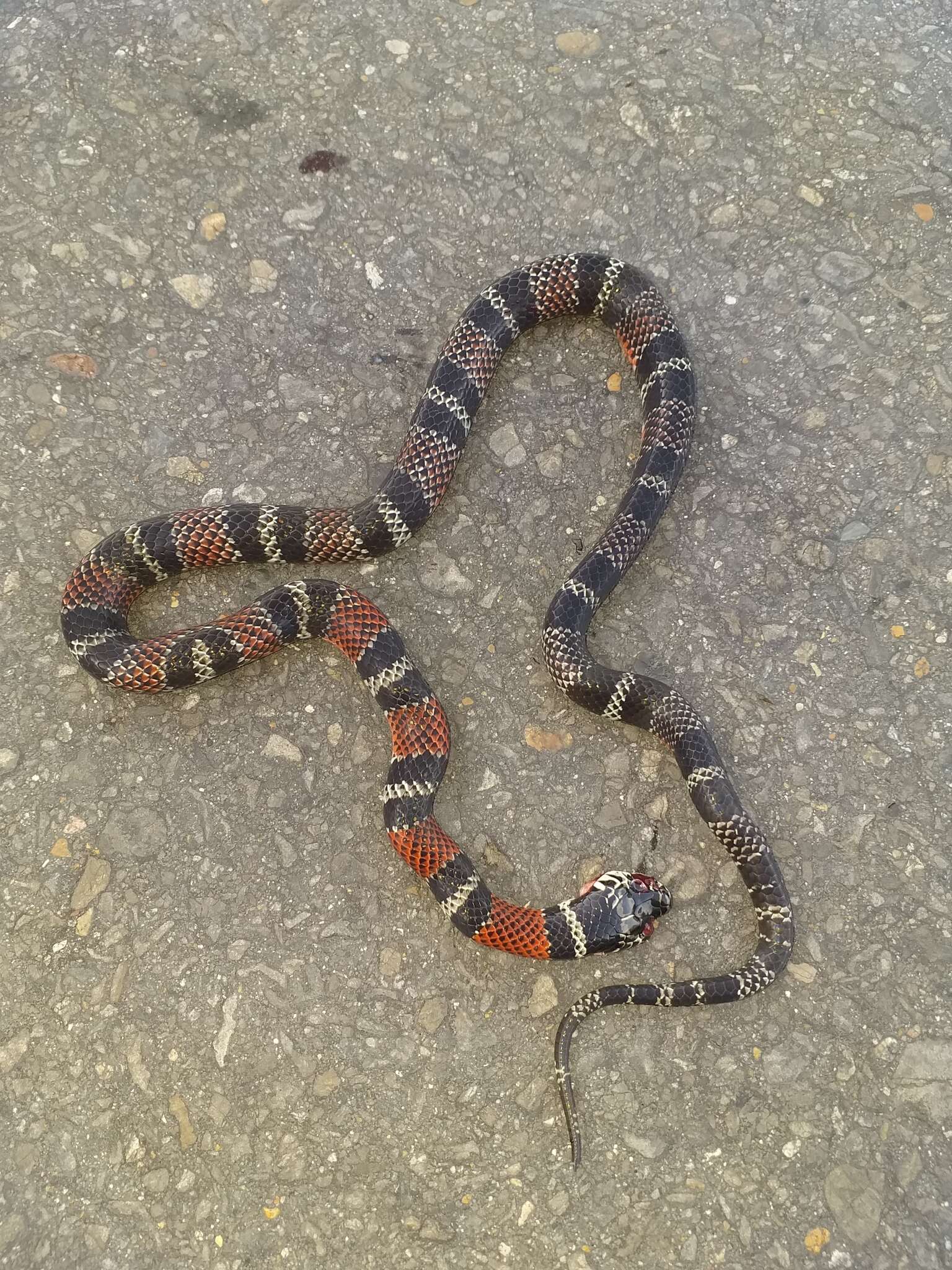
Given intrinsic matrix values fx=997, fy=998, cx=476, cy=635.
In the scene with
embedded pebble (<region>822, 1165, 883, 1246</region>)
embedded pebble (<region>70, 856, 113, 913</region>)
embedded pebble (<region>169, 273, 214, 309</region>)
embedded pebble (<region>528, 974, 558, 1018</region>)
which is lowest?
embedded pebble (<region>70, 856, 113, 913</region>)

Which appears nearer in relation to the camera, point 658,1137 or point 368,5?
point 658,1137

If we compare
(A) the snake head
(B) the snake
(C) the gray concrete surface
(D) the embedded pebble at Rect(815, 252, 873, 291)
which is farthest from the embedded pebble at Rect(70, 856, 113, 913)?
(D) the embedded pebble at Rect(815, 252, 873, 291)

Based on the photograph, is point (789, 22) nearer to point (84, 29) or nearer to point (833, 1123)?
point (84, 29)

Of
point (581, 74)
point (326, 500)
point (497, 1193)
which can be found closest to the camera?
point (497, 1193)

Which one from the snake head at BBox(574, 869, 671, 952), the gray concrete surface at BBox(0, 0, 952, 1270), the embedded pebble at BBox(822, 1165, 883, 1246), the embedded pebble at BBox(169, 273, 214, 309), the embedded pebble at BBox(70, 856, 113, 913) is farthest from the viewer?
the embedded pebble at BBox(169, 273, 214, 309)

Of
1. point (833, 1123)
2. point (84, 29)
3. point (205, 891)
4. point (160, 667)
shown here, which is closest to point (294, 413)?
point (160, 667)

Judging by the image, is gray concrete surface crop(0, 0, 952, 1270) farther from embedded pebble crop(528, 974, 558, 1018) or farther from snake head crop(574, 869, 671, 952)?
snake head crop(574, 869, 671, 952)

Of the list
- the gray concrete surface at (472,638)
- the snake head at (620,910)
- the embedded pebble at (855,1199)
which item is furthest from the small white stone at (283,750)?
the embedded pebble at (855,1199)

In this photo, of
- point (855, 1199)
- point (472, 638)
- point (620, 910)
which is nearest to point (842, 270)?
point (472, 638)

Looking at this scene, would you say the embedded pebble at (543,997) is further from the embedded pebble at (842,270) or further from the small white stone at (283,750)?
the embedded pebble at (842,270)
